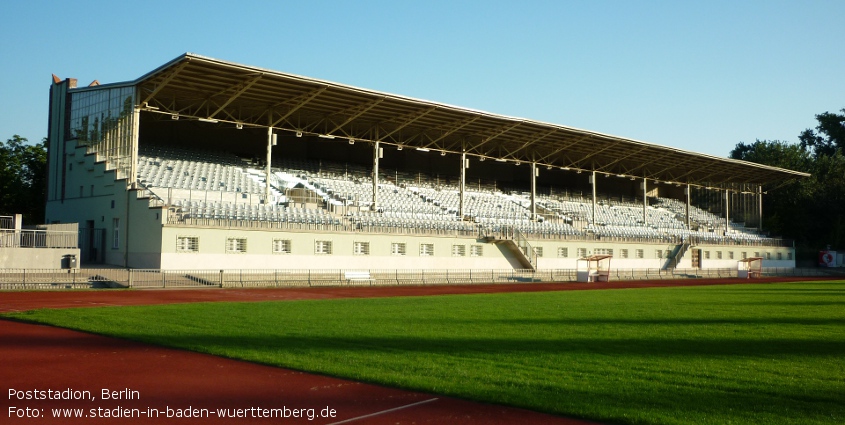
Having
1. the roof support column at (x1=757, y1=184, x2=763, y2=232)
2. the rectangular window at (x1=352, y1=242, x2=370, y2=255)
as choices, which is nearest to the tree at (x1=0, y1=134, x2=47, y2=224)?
the rectangular window at (x1=352, y1=242, x2=370, y2=255)

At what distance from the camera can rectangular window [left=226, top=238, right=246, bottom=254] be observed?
4181 cm

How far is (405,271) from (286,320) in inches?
1166

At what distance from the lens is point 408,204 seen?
2265 inches

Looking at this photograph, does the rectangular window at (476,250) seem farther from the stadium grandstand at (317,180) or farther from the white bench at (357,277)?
the white bench at (357,277)

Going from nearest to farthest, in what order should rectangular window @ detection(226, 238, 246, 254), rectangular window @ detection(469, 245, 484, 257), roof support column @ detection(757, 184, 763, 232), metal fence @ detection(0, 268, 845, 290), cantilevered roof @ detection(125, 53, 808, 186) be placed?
metal fence @ detection(0, 268, 845, 290) → rectangular window @ detection(226, 238, 246, 254) → cantilevered roof @ detection(125, 53, 808, 186) → rectangular window @ detection(469, 245, 484, 257) → roof support column @ detection(757, 184, 763, 232)

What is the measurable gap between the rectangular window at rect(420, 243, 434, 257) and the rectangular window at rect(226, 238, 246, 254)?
13521mm

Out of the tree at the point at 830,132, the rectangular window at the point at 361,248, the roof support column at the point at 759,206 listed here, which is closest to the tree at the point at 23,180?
the rectangular window at the point at 361,248

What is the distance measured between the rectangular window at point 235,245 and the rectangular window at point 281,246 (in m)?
1.99

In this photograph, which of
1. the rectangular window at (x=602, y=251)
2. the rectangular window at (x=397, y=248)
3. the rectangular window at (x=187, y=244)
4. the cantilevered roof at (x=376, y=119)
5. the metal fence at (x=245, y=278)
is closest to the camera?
the metal fence at (x=245, y=278)

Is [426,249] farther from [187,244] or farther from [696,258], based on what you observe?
[696,258]

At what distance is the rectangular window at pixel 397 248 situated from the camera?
49.5 metres

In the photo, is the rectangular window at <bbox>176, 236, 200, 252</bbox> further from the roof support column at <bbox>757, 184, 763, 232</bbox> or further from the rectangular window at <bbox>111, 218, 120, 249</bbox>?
the roof support column at <bbox>757, 184, 763, 232</bbox>

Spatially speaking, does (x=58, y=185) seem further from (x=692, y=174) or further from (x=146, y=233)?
(x=692, y=174)

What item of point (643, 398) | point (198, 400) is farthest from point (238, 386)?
point (643, 398)
